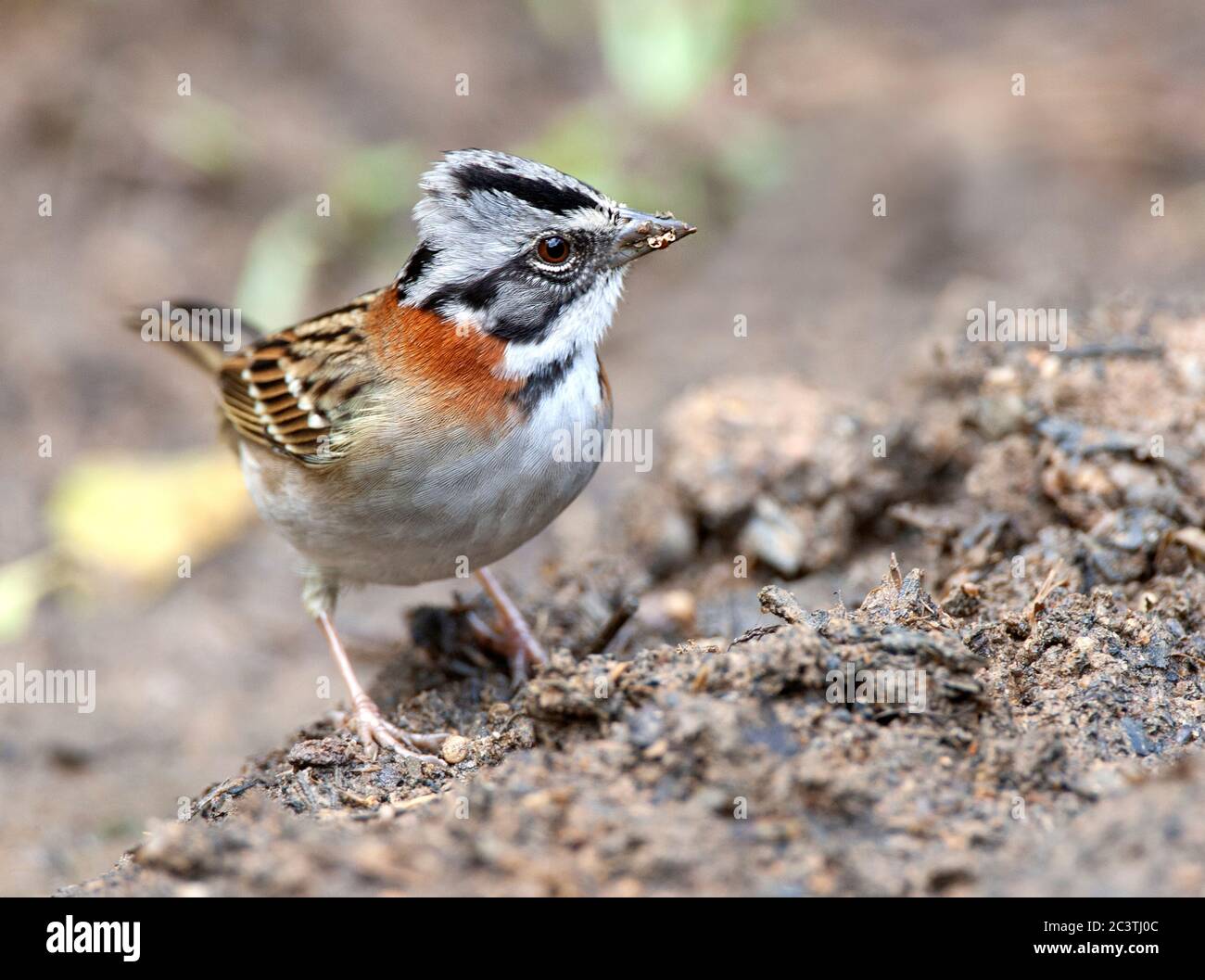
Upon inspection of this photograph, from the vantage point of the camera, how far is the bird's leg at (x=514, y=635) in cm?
532

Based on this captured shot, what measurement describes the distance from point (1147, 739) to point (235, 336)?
17.2 ft

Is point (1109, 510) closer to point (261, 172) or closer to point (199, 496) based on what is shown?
point (199, 496)

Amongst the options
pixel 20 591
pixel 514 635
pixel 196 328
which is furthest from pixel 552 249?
pixel 20 591

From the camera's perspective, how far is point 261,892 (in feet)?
9.43

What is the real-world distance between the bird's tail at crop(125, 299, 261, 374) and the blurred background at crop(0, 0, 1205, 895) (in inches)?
67.5

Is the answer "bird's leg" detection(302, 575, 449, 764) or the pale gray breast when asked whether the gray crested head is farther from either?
"bird's leg" detection(302, 575, 449, 764)

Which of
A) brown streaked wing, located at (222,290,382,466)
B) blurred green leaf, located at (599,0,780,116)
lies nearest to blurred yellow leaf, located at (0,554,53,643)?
brown streaked wing, located at (222,290,382,466)

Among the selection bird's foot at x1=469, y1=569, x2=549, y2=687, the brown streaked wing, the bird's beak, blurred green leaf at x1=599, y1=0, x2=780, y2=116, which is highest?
blurred green leaf at x1=599, y1=0, x2=780, y2=116

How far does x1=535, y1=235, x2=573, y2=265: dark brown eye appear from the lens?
484 cm

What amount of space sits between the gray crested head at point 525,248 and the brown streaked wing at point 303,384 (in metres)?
0.56

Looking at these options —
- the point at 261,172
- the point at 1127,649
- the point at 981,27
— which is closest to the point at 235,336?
the point at 261,172

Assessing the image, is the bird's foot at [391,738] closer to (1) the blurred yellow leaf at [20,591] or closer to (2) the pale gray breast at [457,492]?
(2) the pale gray breast at [457,492]

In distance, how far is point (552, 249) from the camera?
485cm

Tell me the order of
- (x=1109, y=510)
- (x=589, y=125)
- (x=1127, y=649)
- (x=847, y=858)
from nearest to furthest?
1. (x=847, y=858)
2. (x=1127, y=649)
3. (x=1109, y=510)
4. (x=589, y=125)
